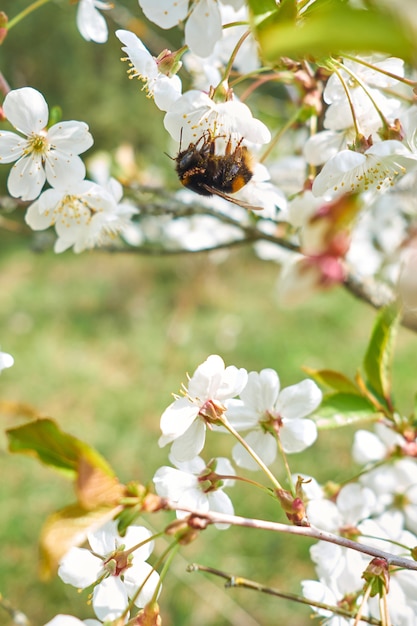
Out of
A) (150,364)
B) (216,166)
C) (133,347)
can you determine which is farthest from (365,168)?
(133,347)

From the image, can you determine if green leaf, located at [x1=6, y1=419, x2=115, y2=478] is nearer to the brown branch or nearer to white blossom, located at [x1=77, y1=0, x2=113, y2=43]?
the brown branch

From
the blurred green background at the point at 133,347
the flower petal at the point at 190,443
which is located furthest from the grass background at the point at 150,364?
the flower petal at the point at 190,443

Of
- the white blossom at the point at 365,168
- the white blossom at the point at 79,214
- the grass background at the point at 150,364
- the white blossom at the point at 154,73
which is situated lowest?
the grass background at the point at 150,364

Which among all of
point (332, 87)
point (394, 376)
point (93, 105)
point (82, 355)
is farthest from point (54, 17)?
point (332, 87)

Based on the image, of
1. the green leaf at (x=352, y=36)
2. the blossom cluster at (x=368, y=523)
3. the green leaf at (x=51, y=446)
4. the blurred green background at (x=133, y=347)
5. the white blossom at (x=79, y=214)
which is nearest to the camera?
the green leaf at (x=352, y=36)

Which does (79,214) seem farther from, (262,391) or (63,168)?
(262,391)

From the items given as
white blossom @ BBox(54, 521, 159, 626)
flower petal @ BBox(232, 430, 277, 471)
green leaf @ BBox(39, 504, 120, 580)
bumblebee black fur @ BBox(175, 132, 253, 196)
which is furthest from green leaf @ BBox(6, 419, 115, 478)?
bumblebee black fur @ BBox(175, 132, 253, 196)

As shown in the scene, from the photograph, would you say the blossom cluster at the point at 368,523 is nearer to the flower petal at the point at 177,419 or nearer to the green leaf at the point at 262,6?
the flower petal at the point at 177,419
